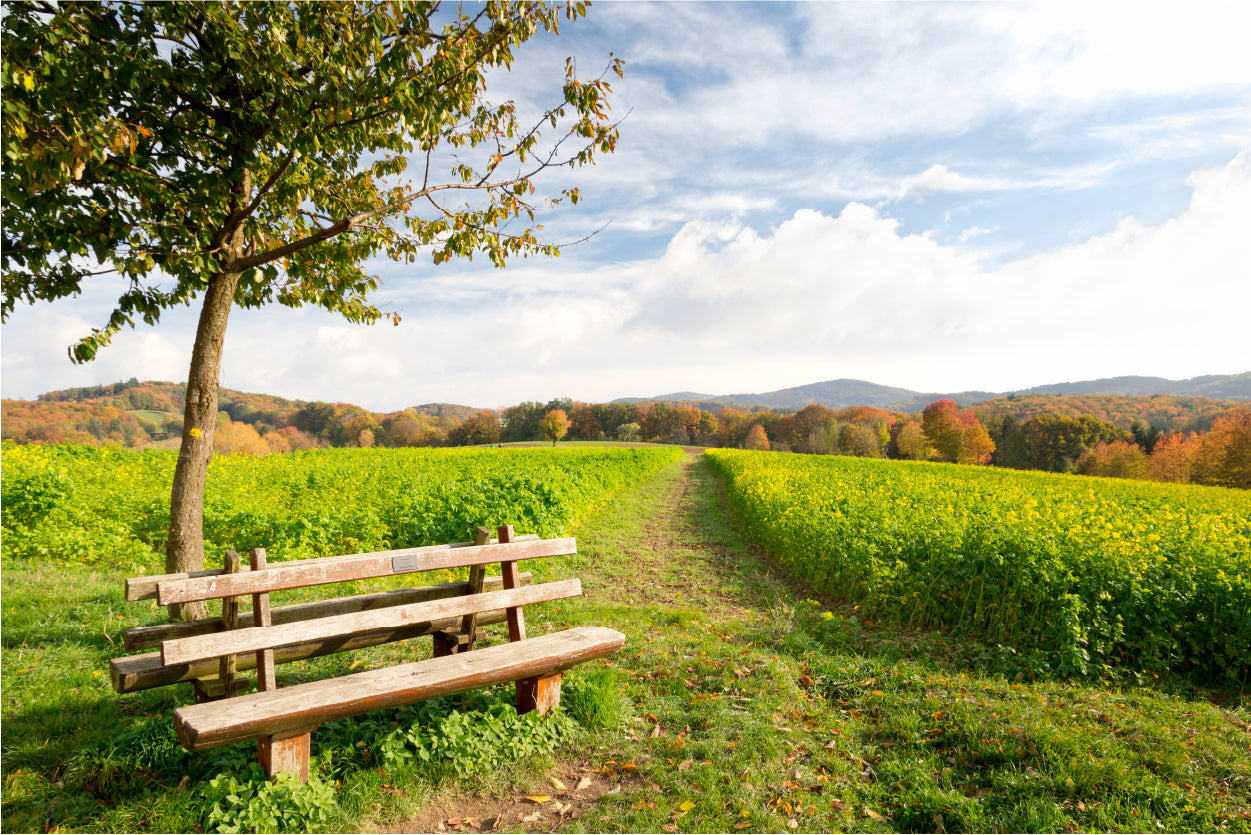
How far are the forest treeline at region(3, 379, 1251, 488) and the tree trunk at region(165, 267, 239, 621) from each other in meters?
17.8

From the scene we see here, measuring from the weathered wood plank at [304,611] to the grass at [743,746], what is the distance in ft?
1.59

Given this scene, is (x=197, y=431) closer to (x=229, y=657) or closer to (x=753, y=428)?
(x=229, y=657)

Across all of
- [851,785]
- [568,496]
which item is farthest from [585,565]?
[851,785]

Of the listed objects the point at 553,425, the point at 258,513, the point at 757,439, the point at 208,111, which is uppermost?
the point at 208,111

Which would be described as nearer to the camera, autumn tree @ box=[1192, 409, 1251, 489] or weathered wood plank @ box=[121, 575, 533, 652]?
weathered wood plank @ box=[121, 575, 533, 652]

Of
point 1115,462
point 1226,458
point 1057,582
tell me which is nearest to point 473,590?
point 1057,582

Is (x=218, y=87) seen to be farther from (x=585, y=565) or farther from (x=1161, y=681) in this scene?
(x=1161, y=681)

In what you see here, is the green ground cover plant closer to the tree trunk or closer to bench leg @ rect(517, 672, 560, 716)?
bench leg @ rect(517, 672, 560, 716)

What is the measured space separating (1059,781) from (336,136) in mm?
8158

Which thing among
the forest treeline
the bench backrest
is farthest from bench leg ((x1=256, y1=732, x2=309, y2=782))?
the forest treeline

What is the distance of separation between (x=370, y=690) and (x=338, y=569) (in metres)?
0.81

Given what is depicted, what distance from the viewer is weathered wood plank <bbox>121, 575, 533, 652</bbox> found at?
367 cm

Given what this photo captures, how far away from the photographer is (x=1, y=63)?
3.54 m

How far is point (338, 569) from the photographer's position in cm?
351
